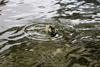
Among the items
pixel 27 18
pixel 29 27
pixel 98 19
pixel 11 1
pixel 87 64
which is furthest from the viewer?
pixel 11 1

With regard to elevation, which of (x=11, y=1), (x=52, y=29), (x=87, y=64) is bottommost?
(x=87, y=64)

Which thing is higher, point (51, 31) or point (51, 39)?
point (51, 31)

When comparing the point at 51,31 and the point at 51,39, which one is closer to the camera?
the point at 51,39

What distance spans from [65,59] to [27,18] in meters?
5.02

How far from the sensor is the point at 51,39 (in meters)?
5.82

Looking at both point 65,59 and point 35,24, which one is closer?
point 65,59

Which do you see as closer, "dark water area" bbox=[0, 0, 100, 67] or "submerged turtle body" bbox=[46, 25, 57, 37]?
"dark water area" bbox=[0, 0, 100, 67]

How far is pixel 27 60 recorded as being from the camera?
4461 mm

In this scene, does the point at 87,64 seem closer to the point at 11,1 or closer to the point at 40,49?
the point at 40,49

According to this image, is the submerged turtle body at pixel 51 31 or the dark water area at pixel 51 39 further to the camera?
the submerged turtle body at pixel 51 31

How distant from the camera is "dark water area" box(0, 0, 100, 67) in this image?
4355mm

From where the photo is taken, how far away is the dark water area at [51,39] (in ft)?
14.3

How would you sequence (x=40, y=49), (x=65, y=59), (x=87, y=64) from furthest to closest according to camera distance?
1. (x=40, y=49)
2. (x=65, y=59)
3. (x=87, y=64)

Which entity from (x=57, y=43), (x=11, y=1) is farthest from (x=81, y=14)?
(x=11, y=1)
